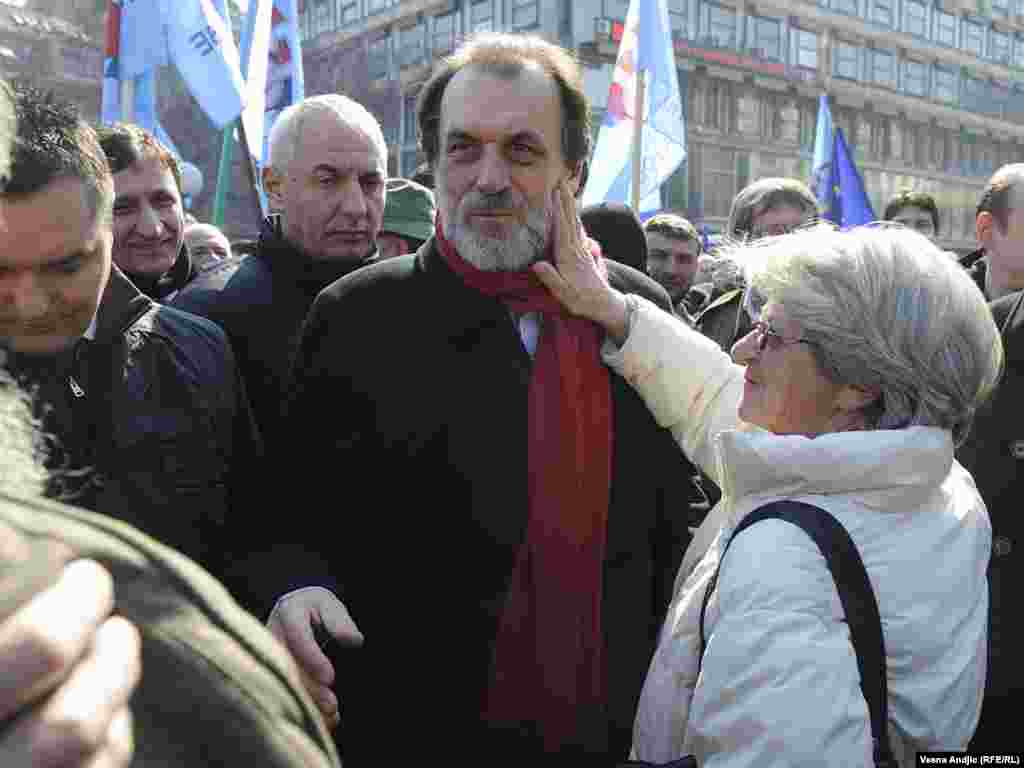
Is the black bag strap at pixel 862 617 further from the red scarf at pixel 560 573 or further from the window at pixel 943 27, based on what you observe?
the window at pixel 943 27

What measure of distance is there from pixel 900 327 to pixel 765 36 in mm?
40887

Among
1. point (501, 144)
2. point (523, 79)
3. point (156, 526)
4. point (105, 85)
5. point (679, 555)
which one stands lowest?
point (679, 555)

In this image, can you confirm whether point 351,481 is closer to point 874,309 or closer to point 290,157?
point 874,309

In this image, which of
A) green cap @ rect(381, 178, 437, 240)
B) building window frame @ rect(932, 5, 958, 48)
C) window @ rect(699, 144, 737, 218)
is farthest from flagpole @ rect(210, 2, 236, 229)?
building window frame @ rect(932, 5, 958, 48)

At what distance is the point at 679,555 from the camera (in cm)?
208

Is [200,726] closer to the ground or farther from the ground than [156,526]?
farther from the ground

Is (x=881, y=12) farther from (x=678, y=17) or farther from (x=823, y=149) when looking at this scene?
(x=823, y=149)

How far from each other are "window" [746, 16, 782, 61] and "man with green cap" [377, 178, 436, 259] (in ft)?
123

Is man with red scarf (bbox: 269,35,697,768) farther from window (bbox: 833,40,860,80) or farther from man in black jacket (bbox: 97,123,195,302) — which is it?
window (bbox: 833,40,860,80)

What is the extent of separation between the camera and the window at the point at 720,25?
36.8 metres

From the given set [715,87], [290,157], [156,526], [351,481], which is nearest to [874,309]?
[351,481]

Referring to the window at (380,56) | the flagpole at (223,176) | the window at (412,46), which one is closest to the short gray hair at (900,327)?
the flagpole at (223,176)

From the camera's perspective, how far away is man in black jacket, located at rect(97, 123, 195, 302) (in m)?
2.90

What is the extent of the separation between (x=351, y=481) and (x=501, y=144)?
771mm
